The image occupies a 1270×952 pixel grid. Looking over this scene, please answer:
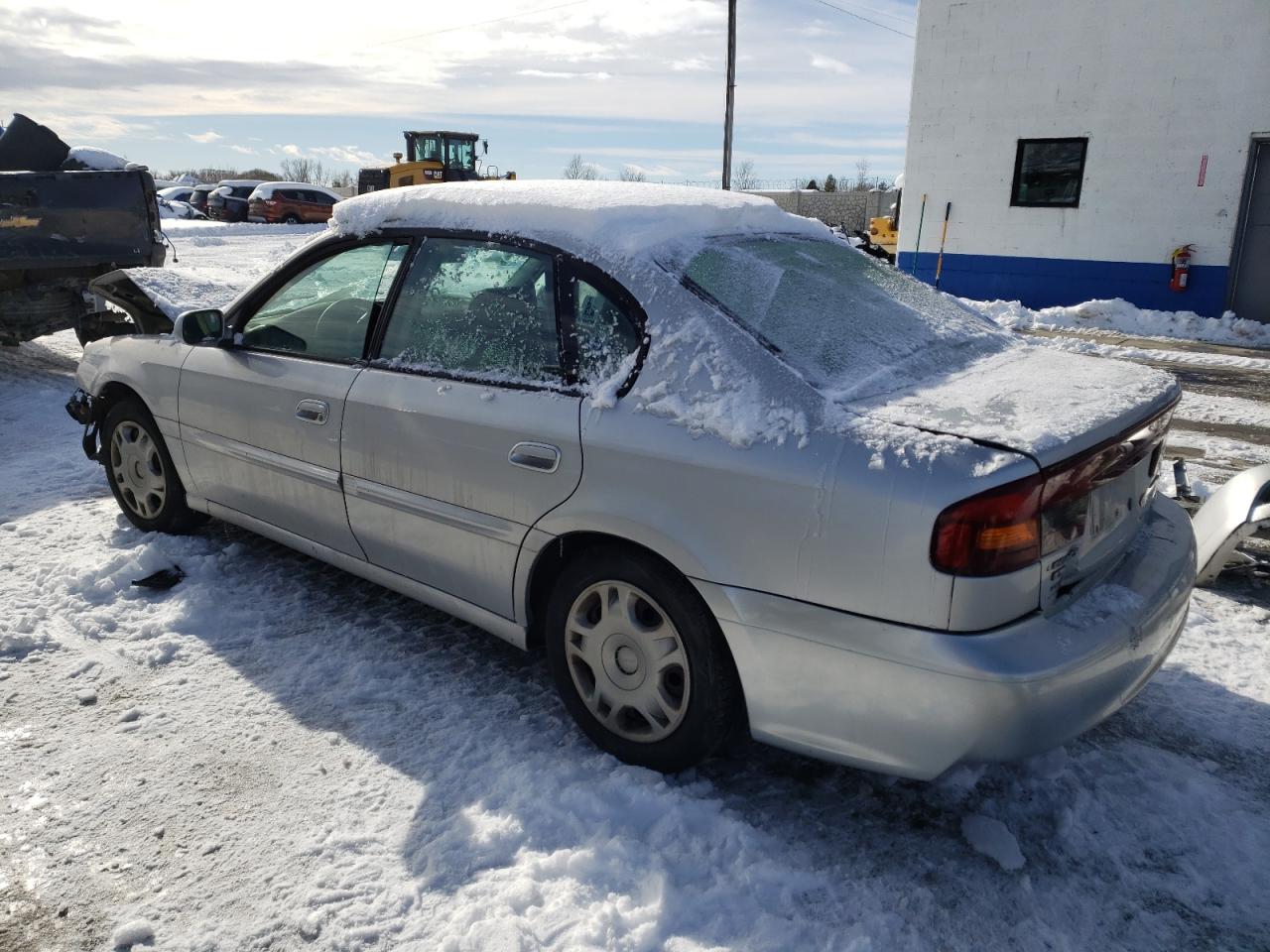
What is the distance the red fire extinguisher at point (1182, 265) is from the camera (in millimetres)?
12586

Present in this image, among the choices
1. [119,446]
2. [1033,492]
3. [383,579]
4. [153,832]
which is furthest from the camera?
[119,446]

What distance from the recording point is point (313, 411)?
11.3ft

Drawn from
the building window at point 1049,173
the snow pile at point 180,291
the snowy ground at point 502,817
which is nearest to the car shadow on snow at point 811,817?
the snowy ground at point 502,817

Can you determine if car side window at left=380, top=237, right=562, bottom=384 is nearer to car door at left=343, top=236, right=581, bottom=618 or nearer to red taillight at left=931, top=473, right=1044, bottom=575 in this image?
car door at left=343, top=236, right=581, bottom=618

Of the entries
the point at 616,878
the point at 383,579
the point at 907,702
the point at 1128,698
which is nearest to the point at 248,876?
the point at 616,878

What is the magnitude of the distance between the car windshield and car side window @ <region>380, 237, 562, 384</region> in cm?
47

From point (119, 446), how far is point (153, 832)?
8.58ft

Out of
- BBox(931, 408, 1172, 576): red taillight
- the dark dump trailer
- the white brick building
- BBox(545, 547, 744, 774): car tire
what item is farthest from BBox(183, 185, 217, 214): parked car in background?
BBox(931, 408, 1172, 576): red taillight

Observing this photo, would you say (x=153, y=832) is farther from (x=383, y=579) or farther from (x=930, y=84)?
(x=930, y=84)

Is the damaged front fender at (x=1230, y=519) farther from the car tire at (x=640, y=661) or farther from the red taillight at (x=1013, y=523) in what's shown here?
the car tire at (x=640, y=661)

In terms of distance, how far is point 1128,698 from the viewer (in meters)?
2.44

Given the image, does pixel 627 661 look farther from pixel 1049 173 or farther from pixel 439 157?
pixel 439 157

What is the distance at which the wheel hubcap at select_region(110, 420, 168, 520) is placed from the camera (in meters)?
4.43

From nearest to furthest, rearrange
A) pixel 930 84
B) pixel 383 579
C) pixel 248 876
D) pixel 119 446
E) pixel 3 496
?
pixel 248 876 < pixel 383 579 < pixel 119 446 < pixel 3 496 < pixel 930 84
